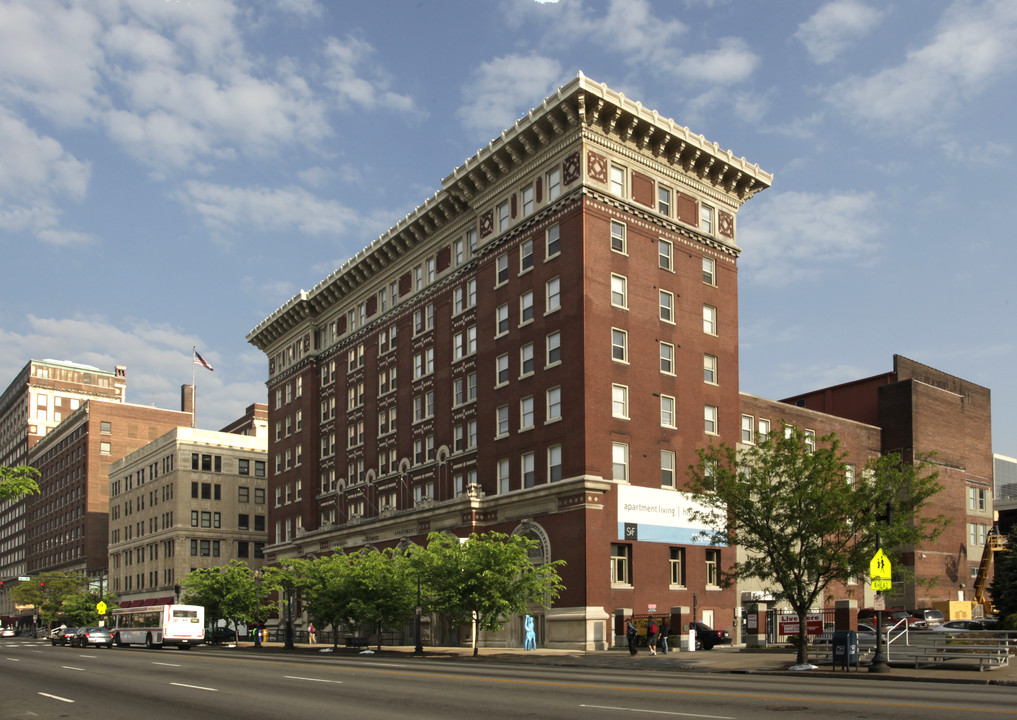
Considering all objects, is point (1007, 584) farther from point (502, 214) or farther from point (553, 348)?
point (502, 214)

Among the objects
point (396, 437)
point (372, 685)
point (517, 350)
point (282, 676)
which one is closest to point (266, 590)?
point (396, 437)

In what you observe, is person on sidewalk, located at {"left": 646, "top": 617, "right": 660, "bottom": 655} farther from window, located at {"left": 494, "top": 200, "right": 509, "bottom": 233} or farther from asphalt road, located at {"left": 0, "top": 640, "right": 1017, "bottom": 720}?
window, located at {"left": 494, "top": 200, "right": 509, "bottom": 233}

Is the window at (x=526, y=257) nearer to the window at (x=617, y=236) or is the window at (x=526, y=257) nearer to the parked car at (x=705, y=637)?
the window at (x=617, y=236)

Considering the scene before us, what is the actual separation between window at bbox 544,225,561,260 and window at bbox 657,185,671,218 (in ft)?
21.6

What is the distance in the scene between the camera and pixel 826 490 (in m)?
36.7

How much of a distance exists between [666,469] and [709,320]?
10.2 meters

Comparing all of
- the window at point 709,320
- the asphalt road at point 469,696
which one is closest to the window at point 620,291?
the window at point 709,320

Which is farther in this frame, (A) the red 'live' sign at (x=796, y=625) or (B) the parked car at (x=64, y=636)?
(B) the parked car at (x=64, y=636)

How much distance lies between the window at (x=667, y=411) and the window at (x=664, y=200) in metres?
10.6

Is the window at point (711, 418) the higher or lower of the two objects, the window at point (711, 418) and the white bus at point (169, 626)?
the higher

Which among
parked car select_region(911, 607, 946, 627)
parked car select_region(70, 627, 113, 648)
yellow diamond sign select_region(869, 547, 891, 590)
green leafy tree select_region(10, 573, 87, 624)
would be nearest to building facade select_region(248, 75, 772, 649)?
parked car select_region(911, 607, 946, 627)

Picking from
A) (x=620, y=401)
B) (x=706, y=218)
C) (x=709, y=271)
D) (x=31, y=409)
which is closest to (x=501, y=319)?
(x=620, y=401)

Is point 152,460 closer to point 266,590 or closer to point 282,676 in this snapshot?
point 266,590

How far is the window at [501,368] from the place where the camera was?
57.6 metres
